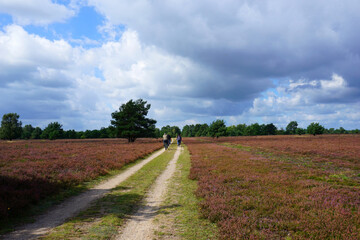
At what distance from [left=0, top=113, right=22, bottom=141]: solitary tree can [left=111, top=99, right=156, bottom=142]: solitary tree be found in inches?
2712

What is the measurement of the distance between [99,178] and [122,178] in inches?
63.4

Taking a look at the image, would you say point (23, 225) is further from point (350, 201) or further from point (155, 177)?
point (350, 201)

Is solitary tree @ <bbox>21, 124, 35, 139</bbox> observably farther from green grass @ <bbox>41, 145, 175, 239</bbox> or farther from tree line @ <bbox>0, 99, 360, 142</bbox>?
green grass @ <bbox>41, 145, 175, 239</bbox>

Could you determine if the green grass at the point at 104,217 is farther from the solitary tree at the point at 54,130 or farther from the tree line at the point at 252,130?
the solitary tree at the point at 54,130

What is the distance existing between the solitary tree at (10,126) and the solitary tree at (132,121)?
68.9m

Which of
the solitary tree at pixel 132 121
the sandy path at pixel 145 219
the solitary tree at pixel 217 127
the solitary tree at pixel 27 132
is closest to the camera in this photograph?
the sandy path at pixel 145 219

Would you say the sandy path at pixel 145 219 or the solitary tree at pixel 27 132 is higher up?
the solitary tree at pixel 27 132

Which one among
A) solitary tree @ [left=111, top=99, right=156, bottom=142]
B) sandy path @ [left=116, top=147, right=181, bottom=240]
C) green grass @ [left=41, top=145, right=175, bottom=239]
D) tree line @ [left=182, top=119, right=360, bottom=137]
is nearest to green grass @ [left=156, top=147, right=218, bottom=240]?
sandy path @ [left=116, top=147, right=181, bottom=240]

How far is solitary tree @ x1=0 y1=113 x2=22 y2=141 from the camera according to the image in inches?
3658

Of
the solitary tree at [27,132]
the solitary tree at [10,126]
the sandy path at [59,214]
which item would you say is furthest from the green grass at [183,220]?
the solitary tree at [27,132]

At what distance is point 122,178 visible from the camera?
44.6 ft

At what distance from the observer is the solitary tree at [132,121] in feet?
185

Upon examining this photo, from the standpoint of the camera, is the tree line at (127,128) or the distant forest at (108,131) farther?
the distant forest at (108,131)

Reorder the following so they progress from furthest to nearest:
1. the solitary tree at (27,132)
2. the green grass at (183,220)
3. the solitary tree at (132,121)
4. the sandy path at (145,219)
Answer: the solitary tree at (27,132) → the solitary tree at (132,121) → the green grass at (183,220) → the sandy path at (145,219)
